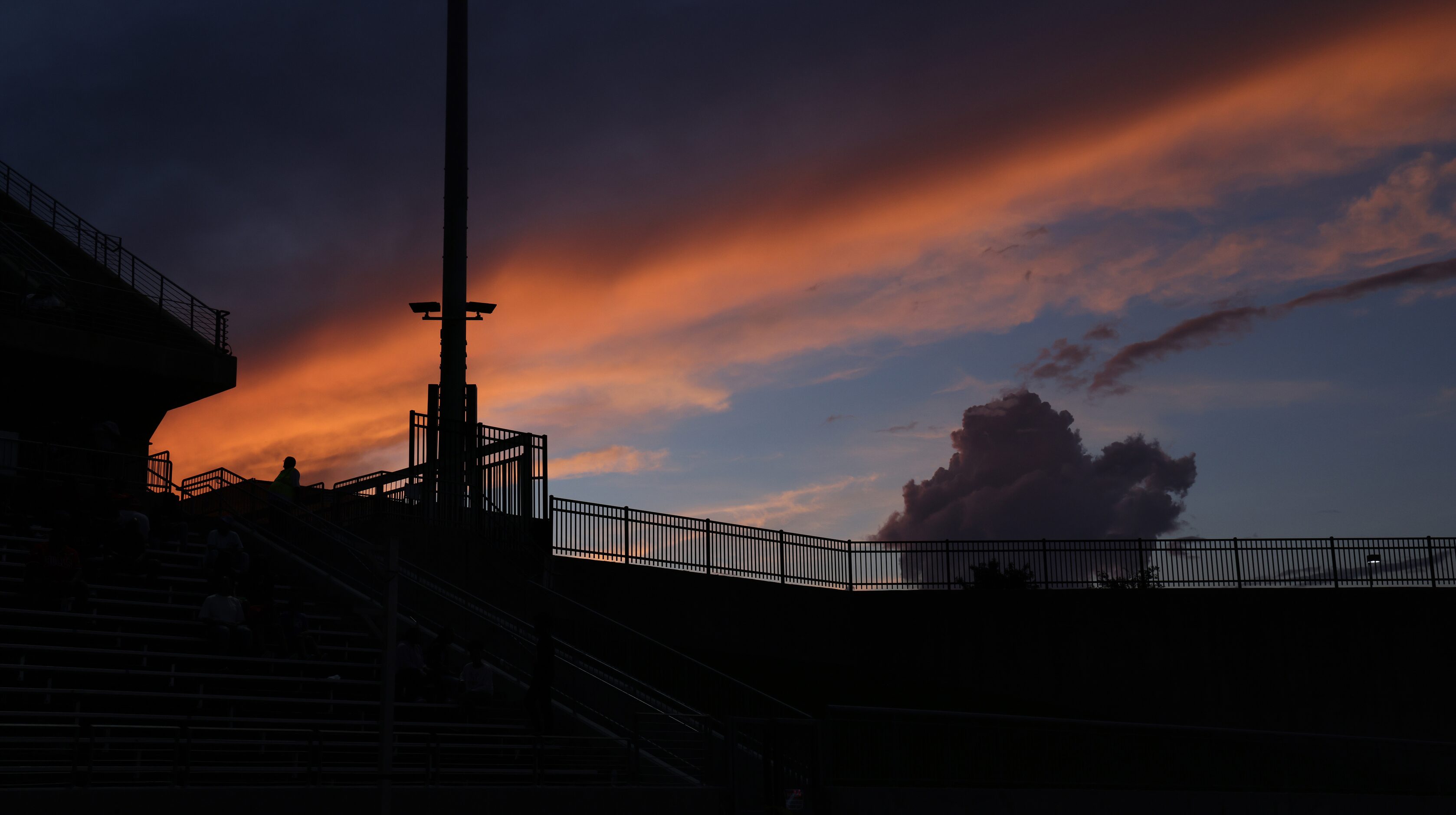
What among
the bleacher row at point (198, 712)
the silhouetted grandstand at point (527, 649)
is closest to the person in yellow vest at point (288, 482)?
the silhouetted grandstand at point (527, 649)

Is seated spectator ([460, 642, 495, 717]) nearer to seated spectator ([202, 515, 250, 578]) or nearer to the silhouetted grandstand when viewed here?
the silhouetted grandstand

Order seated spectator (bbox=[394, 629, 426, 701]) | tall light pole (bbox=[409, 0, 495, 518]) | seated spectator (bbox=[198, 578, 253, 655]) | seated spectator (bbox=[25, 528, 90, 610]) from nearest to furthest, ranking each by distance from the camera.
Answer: seated spectator (bbox=[25, 528, 90, 610])
seated spectator (bbox=[198, 578, 253, 655])
seated spectator (bbox=[394, 629, 426, 701])
tall light pole (bbox=[409, 0, 495, 518])

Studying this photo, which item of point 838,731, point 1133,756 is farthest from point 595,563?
point 1133,756

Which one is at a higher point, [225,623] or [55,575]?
[55,575]

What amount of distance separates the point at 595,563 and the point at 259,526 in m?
6.74

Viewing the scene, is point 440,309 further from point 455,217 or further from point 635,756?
point 635,756

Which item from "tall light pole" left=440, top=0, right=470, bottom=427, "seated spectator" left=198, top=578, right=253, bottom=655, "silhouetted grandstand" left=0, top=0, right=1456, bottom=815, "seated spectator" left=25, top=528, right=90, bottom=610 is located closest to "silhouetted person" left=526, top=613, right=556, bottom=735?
"silhouetted grandstand" left=0, top=0, right=1456, bottom=815

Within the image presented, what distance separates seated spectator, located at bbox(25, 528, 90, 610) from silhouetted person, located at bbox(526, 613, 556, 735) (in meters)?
6.50

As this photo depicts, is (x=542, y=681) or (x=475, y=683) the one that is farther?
(x=475, y=683)

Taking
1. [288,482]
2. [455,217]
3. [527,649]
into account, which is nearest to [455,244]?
[455,217]

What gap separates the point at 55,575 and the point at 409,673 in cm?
504

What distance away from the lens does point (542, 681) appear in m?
17.8

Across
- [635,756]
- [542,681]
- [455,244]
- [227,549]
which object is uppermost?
[455,244]

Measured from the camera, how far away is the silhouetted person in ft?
58.2
